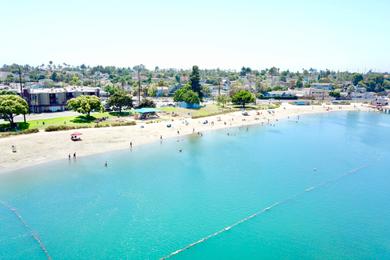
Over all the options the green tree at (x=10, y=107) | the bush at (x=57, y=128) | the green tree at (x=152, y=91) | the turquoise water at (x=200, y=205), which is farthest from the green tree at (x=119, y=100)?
the green tree at (x=152, y=91)

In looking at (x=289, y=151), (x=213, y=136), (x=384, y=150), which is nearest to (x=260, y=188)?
(x=289, y=151)

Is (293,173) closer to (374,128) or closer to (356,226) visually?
(356,226)

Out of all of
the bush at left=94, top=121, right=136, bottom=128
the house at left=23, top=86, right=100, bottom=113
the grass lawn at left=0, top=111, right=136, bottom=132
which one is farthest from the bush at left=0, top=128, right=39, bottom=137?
the house at left=23, top=86, right=100, bottom=113

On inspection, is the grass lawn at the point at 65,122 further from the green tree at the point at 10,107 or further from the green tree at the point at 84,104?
the green tree at the point at 84,104

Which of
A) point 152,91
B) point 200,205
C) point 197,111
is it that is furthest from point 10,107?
point 152,91

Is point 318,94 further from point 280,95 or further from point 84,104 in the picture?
point 84,104

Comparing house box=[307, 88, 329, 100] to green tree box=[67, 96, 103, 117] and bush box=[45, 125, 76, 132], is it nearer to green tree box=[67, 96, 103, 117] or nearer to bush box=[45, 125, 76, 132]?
green tree box=[67, 96, 103, 117]
